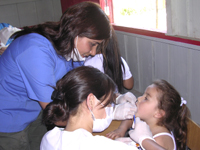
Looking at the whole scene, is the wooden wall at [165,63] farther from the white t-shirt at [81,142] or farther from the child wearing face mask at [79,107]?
the white t-shirt at [81,142]

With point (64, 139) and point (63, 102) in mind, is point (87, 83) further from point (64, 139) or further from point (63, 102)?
point (64, 139)

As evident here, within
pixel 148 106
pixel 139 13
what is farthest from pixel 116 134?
pixel 139 13

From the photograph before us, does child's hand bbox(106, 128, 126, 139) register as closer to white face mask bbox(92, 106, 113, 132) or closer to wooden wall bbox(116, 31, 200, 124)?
white face mask bbox(92, 106, 113, 132)

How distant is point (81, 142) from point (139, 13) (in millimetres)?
1884

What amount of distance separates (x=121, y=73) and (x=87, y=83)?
0.99 metres

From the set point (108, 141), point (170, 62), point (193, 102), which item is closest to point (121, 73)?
point (170, 62)

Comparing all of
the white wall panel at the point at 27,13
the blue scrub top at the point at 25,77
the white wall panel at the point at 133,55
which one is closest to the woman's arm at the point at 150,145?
the blue scrub top at the point at 25,77

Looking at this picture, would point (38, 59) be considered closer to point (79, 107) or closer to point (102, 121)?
point (79, 107)

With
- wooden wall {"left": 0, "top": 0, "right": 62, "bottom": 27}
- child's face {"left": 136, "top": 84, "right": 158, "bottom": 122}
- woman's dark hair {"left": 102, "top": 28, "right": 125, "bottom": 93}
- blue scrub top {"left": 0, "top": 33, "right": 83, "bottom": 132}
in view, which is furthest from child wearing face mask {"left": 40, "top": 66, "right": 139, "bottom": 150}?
wooden wall {"left": 0, "top": 0, "right": 62, "bottom": 27}

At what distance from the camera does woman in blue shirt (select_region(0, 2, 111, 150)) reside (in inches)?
48.1

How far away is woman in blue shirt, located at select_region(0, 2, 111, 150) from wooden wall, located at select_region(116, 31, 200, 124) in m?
0.91

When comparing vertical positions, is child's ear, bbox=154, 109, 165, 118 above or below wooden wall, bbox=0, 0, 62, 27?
below

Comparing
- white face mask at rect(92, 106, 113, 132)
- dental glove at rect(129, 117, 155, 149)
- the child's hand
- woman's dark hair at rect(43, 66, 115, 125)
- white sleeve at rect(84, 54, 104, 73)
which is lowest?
the child's hand

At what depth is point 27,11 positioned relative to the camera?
4.04 m
